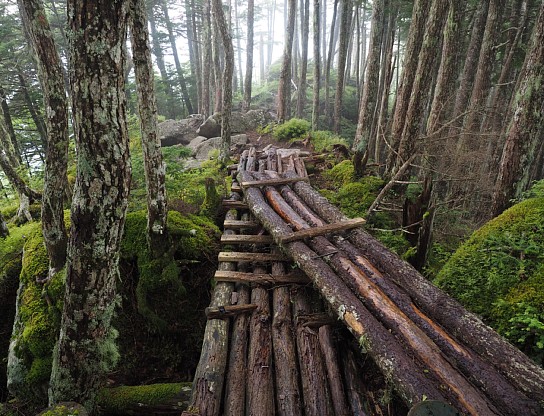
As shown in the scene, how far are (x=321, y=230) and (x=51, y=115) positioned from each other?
13.1 ft

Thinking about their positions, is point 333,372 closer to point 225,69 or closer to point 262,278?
point 262,278

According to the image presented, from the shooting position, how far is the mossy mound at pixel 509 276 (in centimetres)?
312

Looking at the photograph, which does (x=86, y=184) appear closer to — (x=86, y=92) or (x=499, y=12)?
(x=86, y=92)

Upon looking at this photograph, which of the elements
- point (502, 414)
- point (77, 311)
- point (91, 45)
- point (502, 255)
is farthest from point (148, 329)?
point (502, 255)

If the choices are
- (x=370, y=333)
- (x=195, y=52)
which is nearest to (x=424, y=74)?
(x=370, y=333)

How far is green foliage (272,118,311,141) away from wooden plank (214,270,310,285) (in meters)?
11.5

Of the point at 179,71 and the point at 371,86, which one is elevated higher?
the point at 371,86

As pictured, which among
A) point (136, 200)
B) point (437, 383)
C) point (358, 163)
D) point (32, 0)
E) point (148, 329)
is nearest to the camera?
point (437, 383)

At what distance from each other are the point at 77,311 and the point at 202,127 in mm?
16846

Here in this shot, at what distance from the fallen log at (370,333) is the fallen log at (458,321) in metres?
0.63

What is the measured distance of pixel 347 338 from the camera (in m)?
3.86

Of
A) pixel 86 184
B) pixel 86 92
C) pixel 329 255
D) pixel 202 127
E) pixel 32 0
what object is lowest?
pixel 202 127

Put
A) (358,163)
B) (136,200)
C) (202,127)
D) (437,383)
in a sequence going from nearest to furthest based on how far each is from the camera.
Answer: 1. (437,383)
2. (136,200)
3. (358,163)
4. (202,127)

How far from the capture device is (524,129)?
596 centimetres
